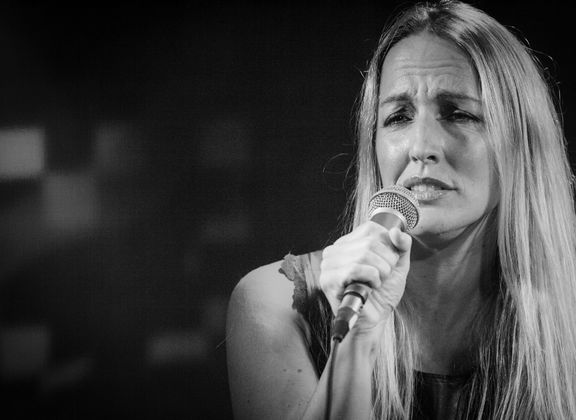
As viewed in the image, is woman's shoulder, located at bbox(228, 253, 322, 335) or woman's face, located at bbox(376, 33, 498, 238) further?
woman's shoulder, located at bbox(228, 253, 322, 335)

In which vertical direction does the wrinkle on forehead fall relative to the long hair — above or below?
above

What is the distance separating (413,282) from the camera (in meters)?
1.45

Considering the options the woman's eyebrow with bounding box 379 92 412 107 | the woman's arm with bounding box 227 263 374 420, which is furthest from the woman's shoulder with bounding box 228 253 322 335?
the woman's eyebrow with bounding box 379 92 412 107

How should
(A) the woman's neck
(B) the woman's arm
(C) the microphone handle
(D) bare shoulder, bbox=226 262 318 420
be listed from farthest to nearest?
(A) the woman's neck, (D) bare shoulder, bbox=226 262 318 420, (B) the woman's arm, (C) the microphone handle

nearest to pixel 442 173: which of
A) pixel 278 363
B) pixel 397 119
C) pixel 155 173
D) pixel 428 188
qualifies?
pixel 428 188

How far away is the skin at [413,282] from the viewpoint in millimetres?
1156

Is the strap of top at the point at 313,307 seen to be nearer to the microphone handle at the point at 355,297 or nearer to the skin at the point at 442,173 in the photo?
the skin at the point at 442,173

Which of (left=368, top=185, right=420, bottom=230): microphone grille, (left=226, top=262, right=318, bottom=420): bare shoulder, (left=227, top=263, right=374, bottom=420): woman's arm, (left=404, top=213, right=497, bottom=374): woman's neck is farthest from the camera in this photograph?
(left=404, top=213, right=497, bottom=374): woman's neck

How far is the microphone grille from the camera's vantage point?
96cm

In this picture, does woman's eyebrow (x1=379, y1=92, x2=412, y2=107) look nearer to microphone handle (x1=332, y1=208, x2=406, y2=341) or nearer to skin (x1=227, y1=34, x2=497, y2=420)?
skin (x1=227, y1=34, x2=497, y2=420)

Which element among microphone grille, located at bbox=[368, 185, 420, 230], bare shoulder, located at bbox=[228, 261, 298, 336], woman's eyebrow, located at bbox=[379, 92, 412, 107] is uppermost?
woman's eyebrow, located at bbox=[379, 92, 412, 107]

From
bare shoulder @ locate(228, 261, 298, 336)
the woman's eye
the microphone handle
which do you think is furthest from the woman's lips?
bare shoulder @ locate(228, 261, 298, 336)

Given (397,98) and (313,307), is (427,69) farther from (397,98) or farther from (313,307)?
(313,307)

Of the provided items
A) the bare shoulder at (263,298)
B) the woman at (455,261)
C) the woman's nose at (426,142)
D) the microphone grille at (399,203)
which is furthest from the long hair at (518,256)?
the microphone grille at (399,203)
